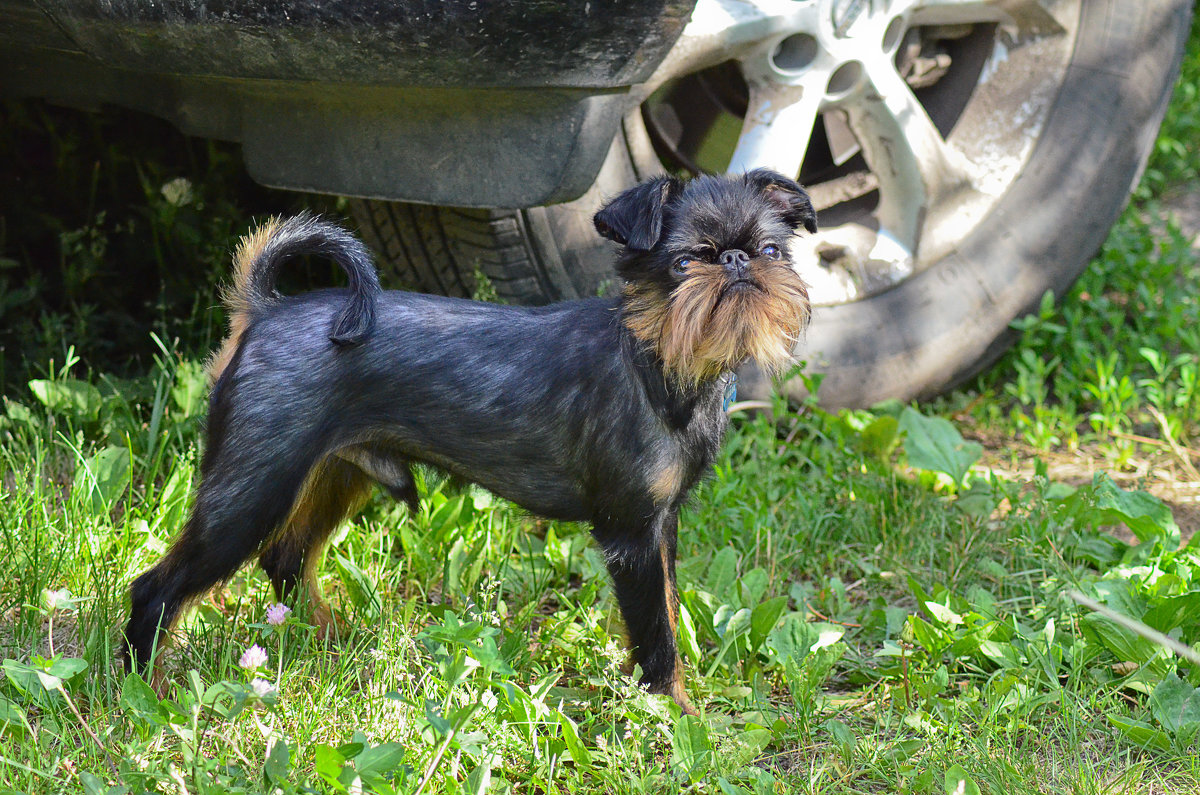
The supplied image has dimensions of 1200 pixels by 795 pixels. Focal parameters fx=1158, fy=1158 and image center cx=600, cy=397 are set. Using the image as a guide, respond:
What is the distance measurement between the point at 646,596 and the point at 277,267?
1336mm

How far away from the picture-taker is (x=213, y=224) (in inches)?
187

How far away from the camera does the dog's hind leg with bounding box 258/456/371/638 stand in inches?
134

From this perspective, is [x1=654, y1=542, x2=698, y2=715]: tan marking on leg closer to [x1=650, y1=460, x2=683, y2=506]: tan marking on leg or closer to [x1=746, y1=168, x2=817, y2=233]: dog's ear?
[x1=650, y1=460, x2=683, y2=506]: tan marking on leg

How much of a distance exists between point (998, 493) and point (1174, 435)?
113cm

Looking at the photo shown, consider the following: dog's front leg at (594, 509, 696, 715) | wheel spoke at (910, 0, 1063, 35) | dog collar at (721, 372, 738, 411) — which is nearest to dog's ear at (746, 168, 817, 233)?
dog collar at (721, 372, 738, 411)

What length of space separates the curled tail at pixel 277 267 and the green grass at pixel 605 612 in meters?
0.75

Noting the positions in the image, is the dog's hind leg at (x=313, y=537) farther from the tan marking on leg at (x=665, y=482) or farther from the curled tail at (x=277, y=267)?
the tan marking on leg at (x=665, y=482)

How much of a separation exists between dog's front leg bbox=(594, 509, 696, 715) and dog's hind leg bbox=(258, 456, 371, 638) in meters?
0.80

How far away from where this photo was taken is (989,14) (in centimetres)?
475

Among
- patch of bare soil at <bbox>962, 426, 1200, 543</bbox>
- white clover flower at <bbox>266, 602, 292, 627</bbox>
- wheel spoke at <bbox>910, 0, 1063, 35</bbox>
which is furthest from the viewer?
wheel spoke at <bbox>910, 0, 1063, 35</bbox>

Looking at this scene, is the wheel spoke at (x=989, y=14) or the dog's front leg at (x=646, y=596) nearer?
the dog's front leg at (x=646, y=596)

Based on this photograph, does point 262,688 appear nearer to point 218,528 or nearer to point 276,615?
point 276,615

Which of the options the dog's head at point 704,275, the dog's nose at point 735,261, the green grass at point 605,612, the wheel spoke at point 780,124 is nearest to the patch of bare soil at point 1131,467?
the green grass at point 605,612

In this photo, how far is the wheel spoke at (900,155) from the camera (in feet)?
14.5
